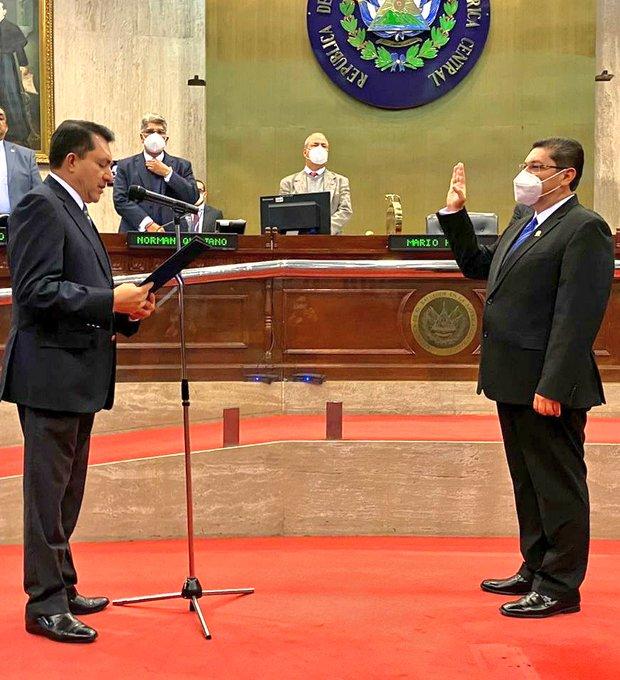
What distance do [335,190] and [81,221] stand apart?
13.9 feet

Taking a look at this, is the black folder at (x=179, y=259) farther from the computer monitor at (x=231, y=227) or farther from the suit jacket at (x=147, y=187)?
the suit jacket at (x=147, y=187)

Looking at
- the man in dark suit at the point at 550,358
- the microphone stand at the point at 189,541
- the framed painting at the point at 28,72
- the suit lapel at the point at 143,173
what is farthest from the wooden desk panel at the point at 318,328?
the framed painting at the point at 28,72

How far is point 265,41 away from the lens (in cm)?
953

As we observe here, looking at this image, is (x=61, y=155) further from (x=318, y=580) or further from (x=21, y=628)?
(x=318, y=580)

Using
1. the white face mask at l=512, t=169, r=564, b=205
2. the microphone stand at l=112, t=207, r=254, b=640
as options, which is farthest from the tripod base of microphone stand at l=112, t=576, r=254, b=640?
the white face mask at l=512, t=169, r=564, b=205

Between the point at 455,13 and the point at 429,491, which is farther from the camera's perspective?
the point at 455,13

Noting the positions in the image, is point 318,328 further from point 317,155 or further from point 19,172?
point 317,155

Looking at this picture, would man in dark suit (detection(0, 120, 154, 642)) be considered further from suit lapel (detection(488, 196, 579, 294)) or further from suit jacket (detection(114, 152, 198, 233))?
suit jacket (detection(114, 152, 198, 233))

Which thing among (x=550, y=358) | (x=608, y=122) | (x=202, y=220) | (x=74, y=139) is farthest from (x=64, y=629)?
(x=608, y=122)

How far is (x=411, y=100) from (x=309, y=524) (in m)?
5.65

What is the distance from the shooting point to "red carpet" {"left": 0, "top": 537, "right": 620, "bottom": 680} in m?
3.04

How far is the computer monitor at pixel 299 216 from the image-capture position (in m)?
6.27

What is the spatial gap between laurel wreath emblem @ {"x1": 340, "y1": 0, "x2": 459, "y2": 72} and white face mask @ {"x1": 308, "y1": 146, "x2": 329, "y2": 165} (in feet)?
7.55

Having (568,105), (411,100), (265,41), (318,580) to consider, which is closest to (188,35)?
(265,41)
